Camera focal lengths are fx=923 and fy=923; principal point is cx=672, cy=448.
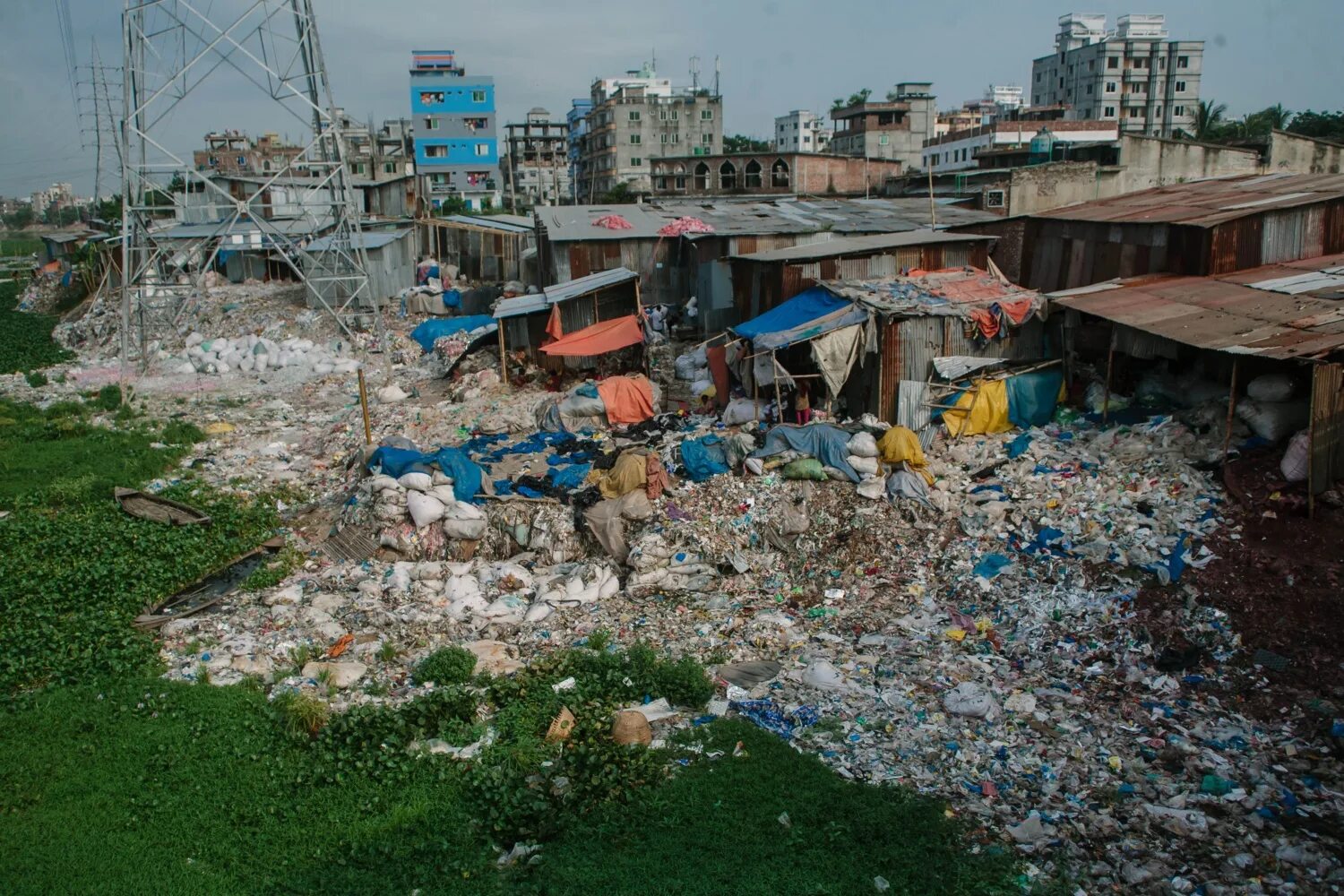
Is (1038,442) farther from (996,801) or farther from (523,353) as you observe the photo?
(523,353)

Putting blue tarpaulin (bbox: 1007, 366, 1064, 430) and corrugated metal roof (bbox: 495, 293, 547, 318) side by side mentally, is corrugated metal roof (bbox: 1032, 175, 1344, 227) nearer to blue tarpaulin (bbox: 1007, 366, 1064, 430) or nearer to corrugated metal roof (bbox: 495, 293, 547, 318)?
blue tarpaulin (bbox: 1007, 366, 1064, 430)

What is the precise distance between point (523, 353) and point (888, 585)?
987cm

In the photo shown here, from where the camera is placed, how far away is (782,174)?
34.9 m

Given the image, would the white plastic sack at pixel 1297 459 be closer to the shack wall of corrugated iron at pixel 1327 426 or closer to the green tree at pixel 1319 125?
the shack wall of corrugated iron at pixel 1327 426

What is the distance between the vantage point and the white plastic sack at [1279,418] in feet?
29.5

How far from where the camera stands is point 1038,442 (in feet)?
35.3

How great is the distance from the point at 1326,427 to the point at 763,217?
14.5m

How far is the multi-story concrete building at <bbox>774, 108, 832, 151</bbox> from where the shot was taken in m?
77.5

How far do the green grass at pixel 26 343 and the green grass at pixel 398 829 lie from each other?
58.8ft

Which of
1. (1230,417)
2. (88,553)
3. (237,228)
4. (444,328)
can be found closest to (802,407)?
(1230,417)

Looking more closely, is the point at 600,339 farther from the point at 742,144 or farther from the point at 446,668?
the point at 742,144

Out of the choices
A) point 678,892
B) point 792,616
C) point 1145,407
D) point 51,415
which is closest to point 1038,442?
point 1145,407

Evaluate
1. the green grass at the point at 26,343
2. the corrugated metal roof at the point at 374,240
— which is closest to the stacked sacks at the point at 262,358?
the green grass at the point at 26,343

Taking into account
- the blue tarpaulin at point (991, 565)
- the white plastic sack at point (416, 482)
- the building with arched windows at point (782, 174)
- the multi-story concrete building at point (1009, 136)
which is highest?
the multi-story concrete building at point (1009, 136)
